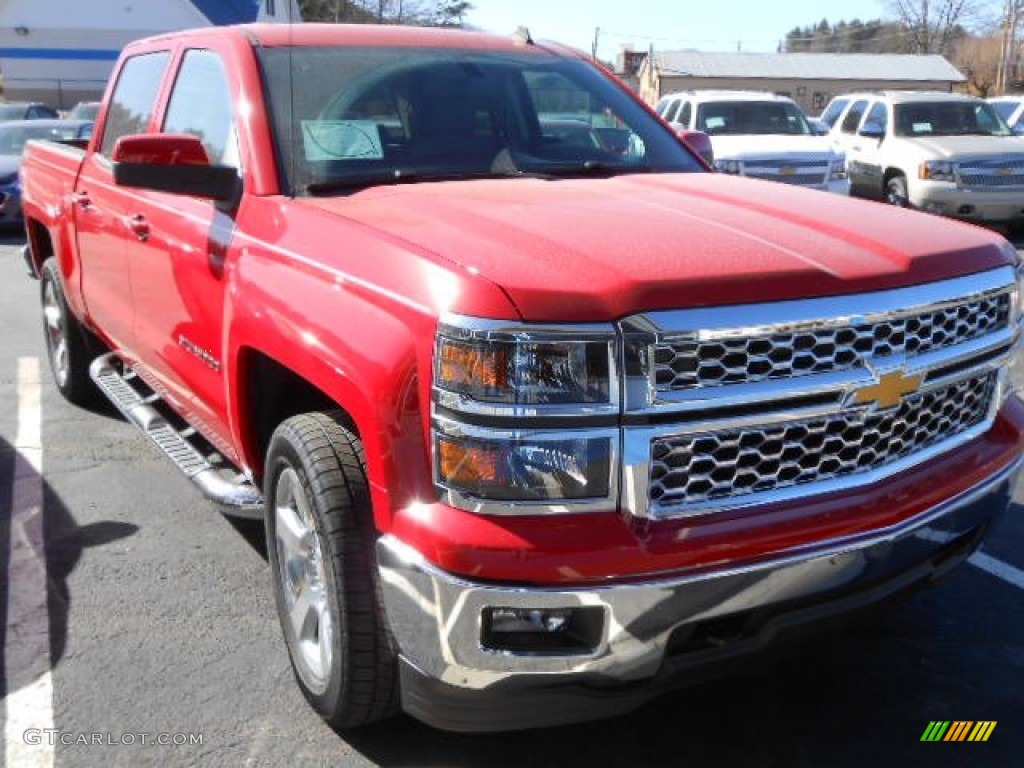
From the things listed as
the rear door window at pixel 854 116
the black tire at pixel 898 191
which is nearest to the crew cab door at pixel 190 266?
the black tire at pixel 898 191

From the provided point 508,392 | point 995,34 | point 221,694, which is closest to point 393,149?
point 508,392

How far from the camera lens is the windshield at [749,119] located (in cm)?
1465

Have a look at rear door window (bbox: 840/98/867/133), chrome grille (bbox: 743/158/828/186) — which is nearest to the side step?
chrome grille (bbox: 743/158/828/186)

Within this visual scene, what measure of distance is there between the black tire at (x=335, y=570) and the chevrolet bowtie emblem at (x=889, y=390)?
4.00 feet

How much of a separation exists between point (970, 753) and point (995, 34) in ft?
253

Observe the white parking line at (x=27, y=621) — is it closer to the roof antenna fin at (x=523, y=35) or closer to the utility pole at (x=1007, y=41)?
the roof antenna fin at (x=523, y=35)

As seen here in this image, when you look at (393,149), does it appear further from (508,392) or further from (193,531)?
(193,531)

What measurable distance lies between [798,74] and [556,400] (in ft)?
221

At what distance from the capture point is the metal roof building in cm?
6266

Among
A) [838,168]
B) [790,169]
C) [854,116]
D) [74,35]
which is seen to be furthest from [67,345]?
[74,35]

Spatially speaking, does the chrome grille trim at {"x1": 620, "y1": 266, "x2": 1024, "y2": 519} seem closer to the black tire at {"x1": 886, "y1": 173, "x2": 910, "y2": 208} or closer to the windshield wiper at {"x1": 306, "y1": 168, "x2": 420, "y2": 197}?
the windshield wiper at {"x1": 306, "y1": 168, "x2": 420, "y2": 197}

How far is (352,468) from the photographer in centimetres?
267

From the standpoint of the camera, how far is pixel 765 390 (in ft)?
7.70

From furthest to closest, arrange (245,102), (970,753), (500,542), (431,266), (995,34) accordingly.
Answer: (995,34) → (245,102) → (970,753) → (431,266) → (500,542)
